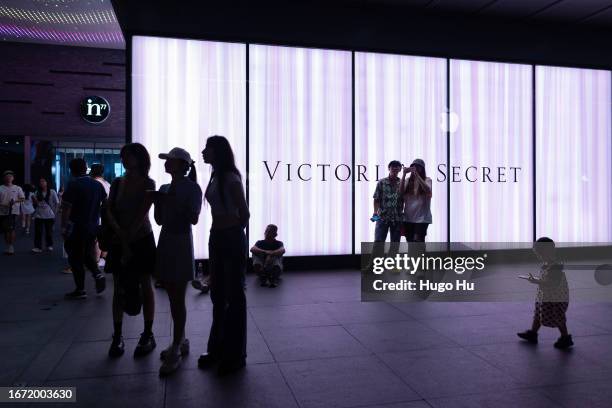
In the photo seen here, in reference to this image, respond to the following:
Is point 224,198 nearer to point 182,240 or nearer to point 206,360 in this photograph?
point 182,240

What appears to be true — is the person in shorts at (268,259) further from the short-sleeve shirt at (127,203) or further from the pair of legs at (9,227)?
the pair of legs at (9,227)

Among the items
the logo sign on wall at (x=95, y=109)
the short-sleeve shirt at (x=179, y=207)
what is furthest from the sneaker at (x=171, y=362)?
the logo sign on wall at (x=95, y=109)

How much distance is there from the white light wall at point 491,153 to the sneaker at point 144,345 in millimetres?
6058

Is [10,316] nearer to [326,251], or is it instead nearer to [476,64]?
[326,251]

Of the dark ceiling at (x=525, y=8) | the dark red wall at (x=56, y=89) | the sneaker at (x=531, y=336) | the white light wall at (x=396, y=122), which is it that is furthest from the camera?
the dark red wall at (x=56, y=89)

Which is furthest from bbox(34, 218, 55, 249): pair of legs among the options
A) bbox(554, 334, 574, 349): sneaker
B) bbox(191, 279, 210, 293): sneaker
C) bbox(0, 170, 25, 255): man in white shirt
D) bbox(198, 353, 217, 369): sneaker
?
bbox(554, 334, 574, 349): sneaker

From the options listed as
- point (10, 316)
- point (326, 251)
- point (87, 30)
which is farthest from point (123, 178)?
point (87, 30)

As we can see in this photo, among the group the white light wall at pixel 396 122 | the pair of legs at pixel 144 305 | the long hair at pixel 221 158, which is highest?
the white light wall at pixel 396 122

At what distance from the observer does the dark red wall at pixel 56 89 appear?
659 inches

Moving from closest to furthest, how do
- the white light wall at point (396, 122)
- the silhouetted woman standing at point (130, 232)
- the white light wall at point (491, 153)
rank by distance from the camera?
the silhouetted woman standing at point (130, 232), the white light wall at point (396, 122), the white light wall at point (491, 153)

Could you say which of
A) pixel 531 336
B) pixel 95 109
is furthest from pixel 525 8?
pixel 95 109

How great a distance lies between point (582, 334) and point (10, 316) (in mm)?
5715

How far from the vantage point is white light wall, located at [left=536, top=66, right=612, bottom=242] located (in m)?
9.13

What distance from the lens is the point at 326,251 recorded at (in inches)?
323
